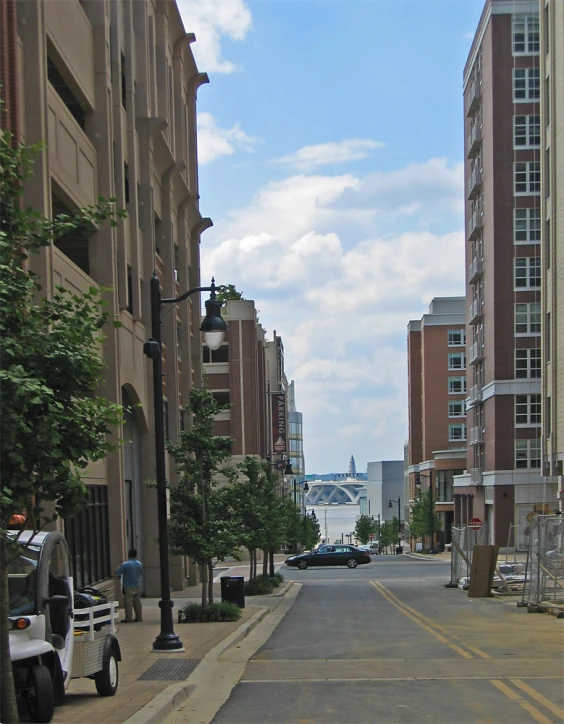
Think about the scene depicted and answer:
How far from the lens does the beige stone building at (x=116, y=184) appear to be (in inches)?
862

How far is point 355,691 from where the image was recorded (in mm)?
12812

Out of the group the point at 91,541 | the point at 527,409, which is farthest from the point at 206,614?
the point at 527,409

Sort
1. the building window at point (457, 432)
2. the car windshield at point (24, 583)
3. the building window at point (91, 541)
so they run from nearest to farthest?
1. the car windshield at point (24, 583)
2. the building window at point (91, 541)
3. the building window at point (457, 432)

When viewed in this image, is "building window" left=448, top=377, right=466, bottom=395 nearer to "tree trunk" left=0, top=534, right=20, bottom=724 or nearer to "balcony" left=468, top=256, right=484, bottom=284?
"balcony" left=468, top=256, right=484, bottom=284

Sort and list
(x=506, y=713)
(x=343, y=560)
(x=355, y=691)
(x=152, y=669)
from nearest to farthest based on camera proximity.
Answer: (x=506, y=713)
(x=355, y=691)
(x=152, y=669)
(x=343, y=560)

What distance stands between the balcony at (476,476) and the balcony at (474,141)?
2470cm

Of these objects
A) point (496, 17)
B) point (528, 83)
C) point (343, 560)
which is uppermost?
point (496, 17)

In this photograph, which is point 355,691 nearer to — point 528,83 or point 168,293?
point 168,293

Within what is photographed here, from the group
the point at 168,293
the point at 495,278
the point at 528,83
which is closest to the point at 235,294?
the point at 495,278

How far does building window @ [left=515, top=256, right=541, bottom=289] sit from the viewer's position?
238 ft

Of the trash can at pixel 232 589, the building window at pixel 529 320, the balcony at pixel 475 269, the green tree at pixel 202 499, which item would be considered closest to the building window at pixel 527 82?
the balcony at pixel 475 269

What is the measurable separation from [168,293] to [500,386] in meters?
39.3

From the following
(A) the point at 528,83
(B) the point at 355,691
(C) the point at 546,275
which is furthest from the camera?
(A) the point at 528,83

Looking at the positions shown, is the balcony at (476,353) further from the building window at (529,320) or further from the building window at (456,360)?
the building window at (456,360)
